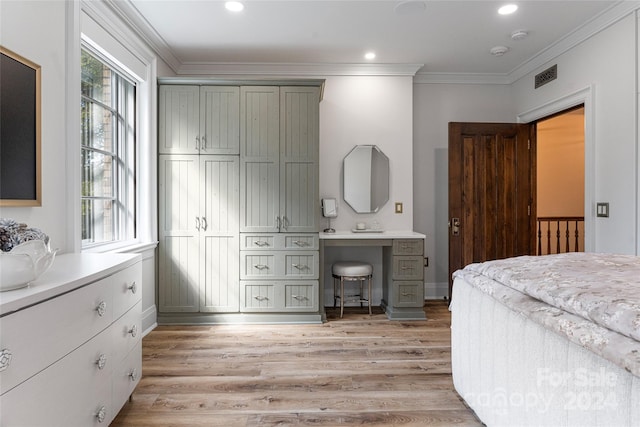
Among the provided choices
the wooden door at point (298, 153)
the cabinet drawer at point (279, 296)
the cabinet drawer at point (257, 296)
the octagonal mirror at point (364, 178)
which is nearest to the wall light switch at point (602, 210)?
the octagonal mirror at point (364, 178)

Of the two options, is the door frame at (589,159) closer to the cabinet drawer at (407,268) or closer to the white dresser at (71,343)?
the cabinet drawer at (407,268)

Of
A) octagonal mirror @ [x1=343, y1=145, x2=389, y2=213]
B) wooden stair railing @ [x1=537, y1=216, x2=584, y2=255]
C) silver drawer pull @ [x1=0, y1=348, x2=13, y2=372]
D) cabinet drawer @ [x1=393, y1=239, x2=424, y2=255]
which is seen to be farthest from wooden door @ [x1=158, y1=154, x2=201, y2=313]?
wooden stair railing @ [x1=537, y1=216, x2=584, y2=255]

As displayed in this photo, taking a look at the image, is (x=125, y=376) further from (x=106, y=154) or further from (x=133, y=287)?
(x=106, y=154)

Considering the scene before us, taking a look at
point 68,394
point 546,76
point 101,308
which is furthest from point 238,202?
point 546,76

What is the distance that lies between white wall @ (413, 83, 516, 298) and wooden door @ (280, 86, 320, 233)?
1.50 metres

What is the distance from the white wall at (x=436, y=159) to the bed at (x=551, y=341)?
2.39 meters

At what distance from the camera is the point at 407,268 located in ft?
11.6

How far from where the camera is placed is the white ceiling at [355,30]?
275cm

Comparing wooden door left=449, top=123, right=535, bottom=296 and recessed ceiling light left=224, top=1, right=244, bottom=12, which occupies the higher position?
recessed ceiling light left=224, top=1, right=244, bottom=12

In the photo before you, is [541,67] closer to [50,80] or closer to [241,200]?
[241,200]

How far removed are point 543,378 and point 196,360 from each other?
2255 millimetres

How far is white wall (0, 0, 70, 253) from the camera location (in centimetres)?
172

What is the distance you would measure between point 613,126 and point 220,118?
11.3 ft

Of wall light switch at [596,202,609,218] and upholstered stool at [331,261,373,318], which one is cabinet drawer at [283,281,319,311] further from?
wall light switch at [596,202,609,218]
